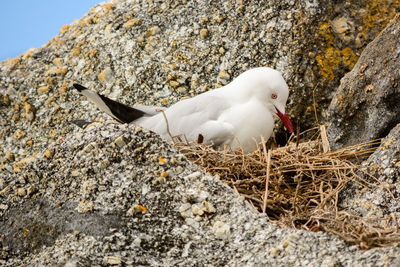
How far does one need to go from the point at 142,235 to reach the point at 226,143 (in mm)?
1822

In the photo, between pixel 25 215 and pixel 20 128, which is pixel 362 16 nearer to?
pixel 20 128

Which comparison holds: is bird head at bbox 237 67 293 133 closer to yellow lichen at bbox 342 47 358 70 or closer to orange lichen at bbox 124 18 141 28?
yellow lichen at bbox 342 47 358 70

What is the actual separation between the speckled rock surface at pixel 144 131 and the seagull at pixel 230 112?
0.58 metres

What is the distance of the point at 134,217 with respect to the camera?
257 centimetres

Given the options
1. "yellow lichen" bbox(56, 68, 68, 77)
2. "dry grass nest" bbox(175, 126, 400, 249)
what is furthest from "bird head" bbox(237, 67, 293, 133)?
"yellow lichen" bbox(56, 68, 68, 77)

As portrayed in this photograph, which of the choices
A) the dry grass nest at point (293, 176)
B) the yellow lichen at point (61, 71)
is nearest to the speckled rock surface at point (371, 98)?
the dry grass nest at point (293, 176)

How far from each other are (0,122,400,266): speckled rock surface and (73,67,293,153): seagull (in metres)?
1.18

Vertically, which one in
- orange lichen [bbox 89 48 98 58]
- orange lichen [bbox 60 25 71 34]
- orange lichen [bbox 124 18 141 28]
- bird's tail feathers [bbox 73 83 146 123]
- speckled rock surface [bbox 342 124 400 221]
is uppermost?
orange lichen [bbox 60 25 71 34]

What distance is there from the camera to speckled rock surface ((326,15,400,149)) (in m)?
3.56

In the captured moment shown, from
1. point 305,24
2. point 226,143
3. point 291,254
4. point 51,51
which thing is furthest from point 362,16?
point 291,254

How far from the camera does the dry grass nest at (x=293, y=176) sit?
3193mm

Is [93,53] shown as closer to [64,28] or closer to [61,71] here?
[61,71]

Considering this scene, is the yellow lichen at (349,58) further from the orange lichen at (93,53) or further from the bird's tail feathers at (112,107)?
the orange lichen at (93,53)

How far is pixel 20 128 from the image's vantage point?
522cm
